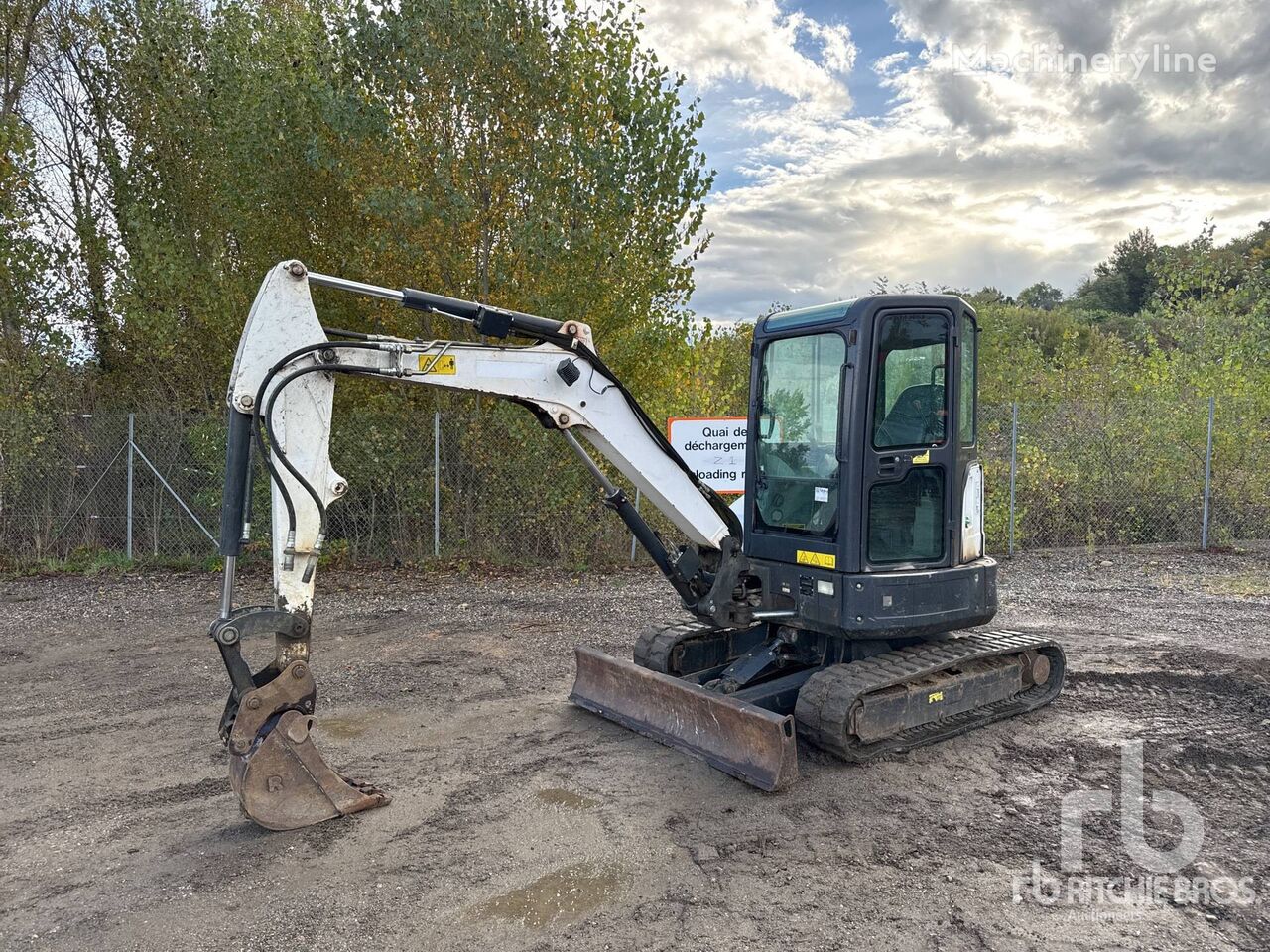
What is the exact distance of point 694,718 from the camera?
5254 mm

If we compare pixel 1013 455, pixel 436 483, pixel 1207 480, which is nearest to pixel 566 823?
pixel 436 483

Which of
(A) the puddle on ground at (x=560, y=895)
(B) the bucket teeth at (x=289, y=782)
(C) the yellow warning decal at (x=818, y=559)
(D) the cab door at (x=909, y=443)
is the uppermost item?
(D) the cab door at (x=909, y=443)

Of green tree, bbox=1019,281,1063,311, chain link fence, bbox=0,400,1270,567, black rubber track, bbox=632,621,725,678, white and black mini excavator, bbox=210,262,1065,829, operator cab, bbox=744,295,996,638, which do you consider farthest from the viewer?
green tree, bbox=1019,281,1063,311

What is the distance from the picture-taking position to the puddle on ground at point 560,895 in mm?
3627

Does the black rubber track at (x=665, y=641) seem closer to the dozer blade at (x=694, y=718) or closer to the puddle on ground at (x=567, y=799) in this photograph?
the dozer blade at (x=694, y=718)

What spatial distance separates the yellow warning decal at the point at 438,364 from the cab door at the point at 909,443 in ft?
7.39

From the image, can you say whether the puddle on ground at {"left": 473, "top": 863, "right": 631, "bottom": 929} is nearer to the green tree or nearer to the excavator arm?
the excavator arm

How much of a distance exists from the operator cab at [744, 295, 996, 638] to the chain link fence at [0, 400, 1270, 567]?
5.61 metres

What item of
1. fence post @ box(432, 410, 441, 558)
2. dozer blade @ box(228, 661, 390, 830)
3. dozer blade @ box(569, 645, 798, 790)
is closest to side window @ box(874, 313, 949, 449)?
dozer blade @ box(569, 645, 798, 790)

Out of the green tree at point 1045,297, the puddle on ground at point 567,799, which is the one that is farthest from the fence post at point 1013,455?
the green tree at point 1045,297

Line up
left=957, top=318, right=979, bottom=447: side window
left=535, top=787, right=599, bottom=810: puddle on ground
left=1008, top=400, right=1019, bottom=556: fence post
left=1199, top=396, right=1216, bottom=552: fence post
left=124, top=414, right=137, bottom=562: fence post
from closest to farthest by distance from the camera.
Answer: left=535, top=787, right=599, bottom=810: puddle on ground
left=957, top=318, right=979, bottom=447: side window
left=124, top=414, right=137, bottom=562: fence post
left=1008, top=400, right=1019, bottom=556: fence post
left=1199, top=396, right=1216, bottom=552: fence post

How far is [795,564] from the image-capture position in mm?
5465

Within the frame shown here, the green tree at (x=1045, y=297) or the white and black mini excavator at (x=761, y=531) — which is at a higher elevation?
the green tree at (x=1045, y=297)

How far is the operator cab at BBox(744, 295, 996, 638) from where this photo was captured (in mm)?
5141
